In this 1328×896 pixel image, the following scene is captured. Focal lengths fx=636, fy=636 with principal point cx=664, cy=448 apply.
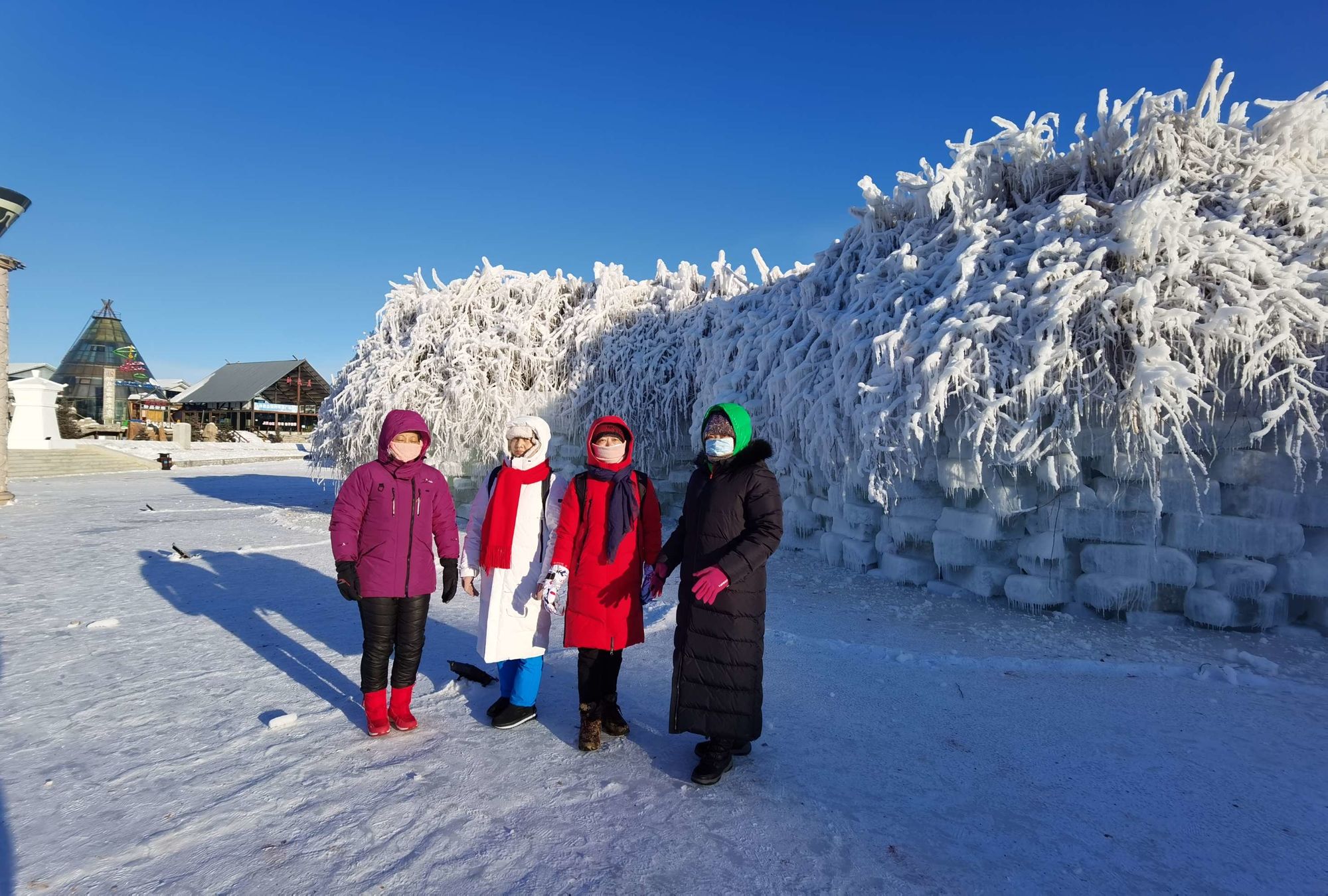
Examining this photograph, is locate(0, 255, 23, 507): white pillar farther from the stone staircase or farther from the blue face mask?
the blue face mask

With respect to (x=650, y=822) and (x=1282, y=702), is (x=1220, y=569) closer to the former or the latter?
(x=1282, y=702)

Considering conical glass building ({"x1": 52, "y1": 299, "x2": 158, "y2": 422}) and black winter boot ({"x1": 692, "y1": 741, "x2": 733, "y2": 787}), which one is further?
conical glass building ({"x1": 52, "y1": 299, "x2": 158, "y2": 422})

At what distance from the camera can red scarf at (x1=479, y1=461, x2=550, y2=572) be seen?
10.5ft

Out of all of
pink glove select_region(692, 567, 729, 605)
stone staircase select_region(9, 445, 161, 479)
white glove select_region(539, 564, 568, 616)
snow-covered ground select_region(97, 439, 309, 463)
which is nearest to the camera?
pink glove select_region(692, 567, 729, 605)

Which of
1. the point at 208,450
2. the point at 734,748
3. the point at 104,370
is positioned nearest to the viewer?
the point at 734,748

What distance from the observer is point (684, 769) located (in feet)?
9.21

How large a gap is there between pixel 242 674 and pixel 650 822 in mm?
2876

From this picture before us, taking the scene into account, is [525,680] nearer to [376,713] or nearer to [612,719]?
[612,719]

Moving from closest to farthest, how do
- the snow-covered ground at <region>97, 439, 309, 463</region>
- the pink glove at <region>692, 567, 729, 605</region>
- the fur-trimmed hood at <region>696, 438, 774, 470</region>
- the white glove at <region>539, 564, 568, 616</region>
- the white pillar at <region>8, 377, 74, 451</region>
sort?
1. the pink glove at <region>692, 567, 729, 605</region>
2. the fur-trimmed hood at <region>696, 438, 774, 470</region>
3. the white glove at <region>539, 564, 568, 616</region>
4. the white pillar at <region>8, 377, 74, 451</region>
5. the snow-covered ground at <region>97, 439, 309, 463</region>

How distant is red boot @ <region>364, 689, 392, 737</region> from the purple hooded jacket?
19.2 inches

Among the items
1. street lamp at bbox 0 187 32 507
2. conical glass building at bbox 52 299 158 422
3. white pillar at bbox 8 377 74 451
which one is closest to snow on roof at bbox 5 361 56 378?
conical glass building at bbox 52 299 158 422

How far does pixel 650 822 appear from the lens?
2.38 meters

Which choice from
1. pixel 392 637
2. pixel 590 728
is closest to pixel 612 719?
pixel 590 728

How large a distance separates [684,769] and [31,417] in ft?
90.0
